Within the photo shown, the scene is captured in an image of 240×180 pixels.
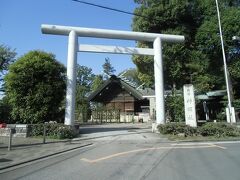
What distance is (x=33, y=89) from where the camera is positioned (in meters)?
16.9

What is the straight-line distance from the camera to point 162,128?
17.2 metres

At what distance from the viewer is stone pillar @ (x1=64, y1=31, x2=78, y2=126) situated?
55.9 feet

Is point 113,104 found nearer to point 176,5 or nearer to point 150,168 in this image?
point 176,5

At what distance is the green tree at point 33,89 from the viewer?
16.8 metres

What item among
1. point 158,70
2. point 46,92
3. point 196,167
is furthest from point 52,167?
point 158,70

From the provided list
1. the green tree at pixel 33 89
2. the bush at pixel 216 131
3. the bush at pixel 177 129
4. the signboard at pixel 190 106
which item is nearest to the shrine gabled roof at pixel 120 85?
the signboard at pixel 190 106

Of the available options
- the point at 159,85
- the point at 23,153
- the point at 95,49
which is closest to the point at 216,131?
the point at 159,85

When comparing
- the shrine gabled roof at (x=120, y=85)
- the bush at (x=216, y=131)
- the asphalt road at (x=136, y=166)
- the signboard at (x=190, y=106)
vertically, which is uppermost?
the shrine gabled roof at (x=120, y=85)

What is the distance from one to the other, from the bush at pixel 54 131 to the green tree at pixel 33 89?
3.13 feet

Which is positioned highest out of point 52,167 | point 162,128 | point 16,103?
point 16,103

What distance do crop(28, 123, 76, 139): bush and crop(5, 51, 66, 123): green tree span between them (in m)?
0.95

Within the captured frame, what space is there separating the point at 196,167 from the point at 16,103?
12.6 m

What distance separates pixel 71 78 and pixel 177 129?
24.0 ft

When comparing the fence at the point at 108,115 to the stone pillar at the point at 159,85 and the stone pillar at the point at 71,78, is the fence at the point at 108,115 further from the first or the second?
the stone pillar at the point at 71,78
